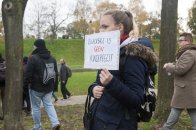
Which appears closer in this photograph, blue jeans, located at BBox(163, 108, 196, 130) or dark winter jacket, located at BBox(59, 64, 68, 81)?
blue jeans, located at BBox(163, 108, 196, 130)

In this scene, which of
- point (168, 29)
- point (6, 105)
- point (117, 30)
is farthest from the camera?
point (168, 29)

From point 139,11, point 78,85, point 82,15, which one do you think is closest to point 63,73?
point 78,85

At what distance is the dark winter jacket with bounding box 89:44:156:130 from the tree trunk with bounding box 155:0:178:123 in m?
4.73

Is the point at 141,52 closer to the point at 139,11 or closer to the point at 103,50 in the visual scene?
the point at 103,50

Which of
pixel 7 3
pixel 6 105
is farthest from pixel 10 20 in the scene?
pixel 6 105

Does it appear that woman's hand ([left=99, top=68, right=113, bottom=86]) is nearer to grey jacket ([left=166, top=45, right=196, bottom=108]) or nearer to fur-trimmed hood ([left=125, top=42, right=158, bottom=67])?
fur-trimmed hood ([left=125, top=42, right=158, bottom=67])

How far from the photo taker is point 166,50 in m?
8.00

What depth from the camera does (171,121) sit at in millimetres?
6742

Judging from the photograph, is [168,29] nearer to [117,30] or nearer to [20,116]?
[20,116]

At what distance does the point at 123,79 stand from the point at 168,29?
491cm

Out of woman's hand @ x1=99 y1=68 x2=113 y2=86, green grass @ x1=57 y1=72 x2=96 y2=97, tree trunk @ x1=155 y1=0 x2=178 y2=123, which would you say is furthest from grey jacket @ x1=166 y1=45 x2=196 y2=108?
green grass @ x1=57 y1=72 x2=96 y2=97

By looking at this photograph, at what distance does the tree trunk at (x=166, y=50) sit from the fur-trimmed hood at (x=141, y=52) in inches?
187

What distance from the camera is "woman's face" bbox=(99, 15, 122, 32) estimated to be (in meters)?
3.32

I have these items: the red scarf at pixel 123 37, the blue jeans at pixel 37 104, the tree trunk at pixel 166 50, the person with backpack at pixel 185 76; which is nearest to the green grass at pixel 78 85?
the blue jeans at pixel 37 104
